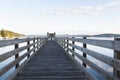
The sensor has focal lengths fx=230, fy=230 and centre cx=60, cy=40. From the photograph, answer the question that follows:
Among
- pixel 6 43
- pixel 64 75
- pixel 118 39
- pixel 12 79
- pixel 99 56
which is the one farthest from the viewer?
pixel 64 75

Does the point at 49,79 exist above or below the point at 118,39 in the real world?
below

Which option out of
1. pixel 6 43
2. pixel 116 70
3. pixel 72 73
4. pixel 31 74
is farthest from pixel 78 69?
pixel 116 70

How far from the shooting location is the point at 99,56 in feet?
18.5

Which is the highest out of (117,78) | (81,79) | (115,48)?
(115,48)

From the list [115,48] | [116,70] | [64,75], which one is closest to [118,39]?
[115,48]

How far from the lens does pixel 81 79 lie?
733 centimetres

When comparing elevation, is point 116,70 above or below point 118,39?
below

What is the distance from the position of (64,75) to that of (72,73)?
0.43m

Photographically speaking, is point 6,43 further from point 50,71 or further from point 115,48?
point 115,48

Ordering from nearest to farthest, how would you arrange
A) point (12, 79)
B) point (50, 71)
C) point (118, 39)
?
point (118, 39) → point (12, 79) → point (50, 71)

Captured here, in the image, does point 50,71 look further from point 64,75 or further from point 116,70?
point 116,70

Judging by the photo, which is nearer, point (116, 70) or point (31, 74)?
point (116, 70)

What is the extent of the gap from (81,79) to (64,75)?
0.80m

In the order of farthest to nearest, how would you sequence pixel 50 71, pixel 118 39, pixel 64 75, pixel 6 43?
pixel 50 71
pixel 64 75
pixel 6 43
pixel 118 39
